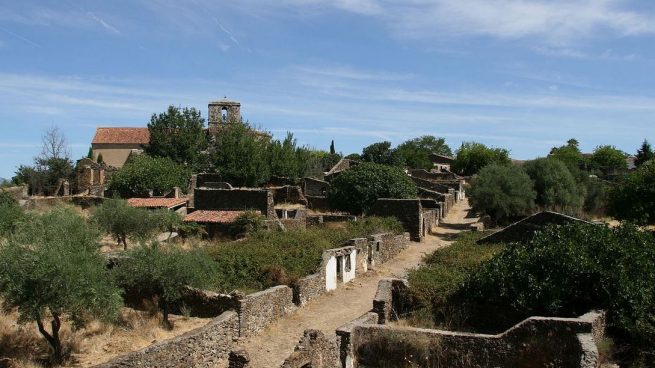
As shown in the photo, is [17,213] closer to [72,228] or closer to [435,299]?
[72,228]

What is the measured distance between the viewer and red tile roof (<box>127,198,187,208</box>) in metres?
36.8

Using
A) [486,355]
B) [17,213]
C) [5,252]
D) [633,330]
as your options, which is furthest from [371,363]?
[17,213]

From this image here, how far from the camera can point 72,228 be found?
17359 millimetres

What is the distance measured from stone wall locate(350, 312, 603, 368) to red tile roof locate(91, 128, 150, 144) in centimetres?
6453

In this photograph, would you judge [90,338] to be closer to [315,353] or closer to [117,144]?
[315,353]

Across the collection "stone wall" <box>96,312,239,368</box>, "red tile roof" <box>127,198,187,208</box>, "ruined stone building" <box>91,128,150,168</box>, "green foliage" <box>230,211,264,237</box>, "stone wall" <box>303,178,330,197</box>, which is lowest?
"stone wall" <box>96,312,239,368</box>

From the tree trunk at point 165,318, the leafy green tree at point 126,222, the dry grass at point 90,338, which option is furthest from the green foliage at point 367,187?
the dry grass at point 90,338

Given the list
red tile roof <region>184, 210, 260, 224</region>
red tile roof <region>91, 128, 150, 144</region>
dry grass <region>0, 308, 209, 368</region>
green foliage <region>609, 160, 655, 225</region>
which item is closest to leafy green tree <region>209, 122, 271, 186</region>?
red tile roof <region>184, 210, 260, 224</region>

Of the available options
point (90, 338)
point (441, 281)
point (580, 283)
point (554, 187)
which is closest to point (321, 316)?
point (441, 281)

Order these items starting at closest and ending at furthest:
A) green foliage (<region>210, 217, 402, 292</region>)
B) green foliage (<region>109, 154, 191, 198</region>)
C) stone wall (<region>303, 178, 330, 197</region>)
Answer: green foliage (<region>210, 217, 402, 292</region>) < green foliage (<region>109, 154, 191, 198</region>) < stone wall (<region>303, 178, 330, 197</region>)

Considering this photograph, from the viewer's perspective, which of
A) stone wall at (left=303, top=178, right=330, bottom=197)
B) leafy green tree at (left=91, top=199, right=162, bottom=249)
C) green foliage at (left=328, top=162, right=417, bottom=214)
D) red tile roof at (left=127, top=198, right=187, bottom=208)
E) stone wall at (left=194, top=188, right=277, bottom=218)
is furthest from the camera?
stone wall at (left=303, top=178, right=330, bottom=197)

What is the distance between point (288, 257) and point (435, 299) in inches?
311

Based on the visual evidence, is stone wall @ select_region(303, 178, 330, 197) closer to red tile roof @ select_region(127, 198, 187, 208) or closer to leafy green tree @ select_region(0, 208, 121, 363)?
red tile roof @ select_region(127, 198, 187, 208)

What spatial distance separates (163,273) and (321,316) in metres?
4.74
